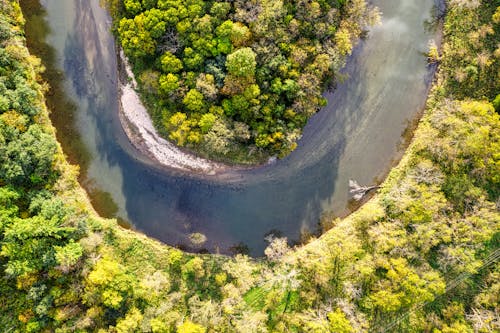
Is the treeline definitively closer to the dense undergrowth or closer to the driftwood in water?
the driftwood in water

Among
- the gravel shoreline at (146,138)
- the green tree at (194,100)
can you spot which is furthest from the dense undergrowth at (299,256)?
the green tree at (194,100)

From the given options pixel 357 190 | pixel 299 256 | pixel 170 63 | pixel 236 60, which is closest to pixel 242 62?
pixel 236 60

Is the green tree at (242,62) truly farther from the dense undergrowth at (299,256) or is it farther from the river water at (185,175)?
the dense undergrowth at (299,256)

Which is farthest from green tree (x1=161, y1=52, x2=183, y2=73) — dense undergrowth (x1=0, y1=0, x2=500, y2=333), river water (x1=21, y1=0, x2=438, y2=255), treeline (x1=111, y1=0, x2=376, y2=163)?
dense undergrowth (x1=0, y1=0, x2=500, y2=333)

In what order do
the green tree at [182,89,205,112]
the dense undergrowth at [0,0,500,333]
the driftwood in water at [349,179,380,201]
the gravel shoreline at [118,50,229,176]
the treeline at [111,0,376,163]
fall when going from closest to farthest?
the treeline at [111,0,376,163] → the green tree at [182,89,205,112] → the dense undergrowth at [0,0,500,333] → the gravel shoreline at [118,50,229,176] → the driftwood in water at [349,179,380,201]

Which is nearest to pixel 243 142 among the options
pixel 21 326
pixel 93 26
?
pixel 93 26

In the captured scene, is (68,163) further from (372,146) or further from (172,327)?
(372,146)

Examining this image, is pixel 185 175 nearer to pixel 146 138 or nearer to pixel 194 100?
pixel 146 138

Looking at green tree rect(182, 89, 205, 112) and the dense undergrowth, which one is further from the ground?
green tree rect(182, 89, 205, 112)
